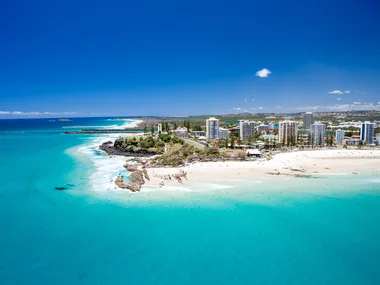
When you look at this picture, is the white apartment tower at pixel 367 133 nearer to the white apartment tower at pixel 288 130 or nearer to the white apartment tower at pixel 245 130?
the white apartment tower at pixel 288 130

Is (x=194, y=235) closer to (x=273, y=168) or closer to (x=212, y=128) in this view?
(x=273, y=168)

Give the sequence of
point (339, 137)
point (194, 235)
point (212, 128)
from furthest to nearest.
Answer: point (212, 128)
point (339, 137)
point (194, 235)

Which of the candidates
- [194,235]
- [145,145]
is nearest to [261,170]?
[194,235]

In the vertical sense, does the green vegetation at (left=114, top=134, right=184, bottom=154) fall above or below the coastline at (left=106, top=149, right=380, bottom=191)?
above

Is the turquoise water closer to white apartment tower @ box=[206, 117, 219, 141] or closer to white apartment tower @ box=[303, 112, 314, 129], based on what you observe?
white apartment tower @ box=[206, 117, 219, 141]

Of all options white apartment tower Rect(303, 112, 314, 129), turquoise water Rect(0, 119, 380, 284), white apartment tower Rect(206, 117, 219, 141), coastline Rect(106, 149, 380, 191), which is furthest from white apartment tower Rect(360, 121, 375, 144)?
white apartment tower Rect(303, 112, 314, 129)
